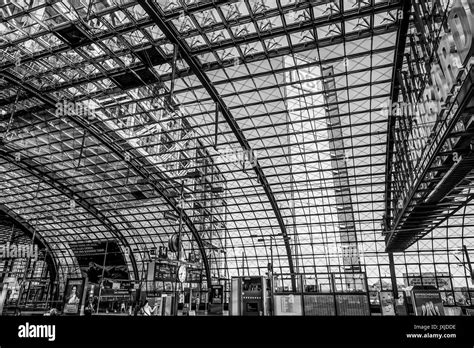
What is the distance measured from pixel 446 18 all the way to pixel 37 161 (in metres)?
42.2

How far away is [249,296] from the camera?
1547 centimetres

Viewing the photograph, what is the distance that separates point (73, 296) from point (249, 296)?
348 inches

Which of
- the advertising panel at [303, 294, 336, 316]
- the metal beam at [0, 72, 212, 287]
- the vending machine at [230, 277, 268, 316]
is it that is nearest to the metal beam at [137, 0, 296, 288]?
the vending machine at [230, 277, 268, 316]

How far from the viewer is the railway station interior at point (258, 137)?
51.1ft

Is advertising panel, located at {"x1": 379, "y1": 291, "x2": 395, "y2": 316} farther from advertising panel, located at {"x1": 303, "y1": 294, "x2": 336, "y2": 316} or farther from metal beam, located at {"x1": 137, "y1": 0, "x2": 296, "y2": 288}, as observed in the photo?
advertising panel, located at {"x1": 303, "y1": 294, "x2": 336, "y2": 316}

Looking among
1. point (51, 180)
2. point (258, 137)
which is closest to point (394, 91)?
point (258, 137)

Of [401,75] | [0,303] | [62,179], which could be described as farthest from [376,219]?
[62,179]

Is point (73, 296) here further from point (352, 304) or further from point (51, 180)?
point (51, 180)

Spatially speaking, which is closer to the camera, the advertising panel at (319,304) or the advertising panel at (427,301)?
the advertising panel at (427,301)

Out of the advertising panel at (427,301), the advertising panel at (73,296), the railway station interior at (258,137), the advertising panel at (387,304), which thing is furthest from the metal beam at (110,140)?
the advertising panel at (427,301)

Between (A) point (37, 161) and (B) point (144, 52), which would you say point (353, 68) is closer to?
(B) point (144, 52)

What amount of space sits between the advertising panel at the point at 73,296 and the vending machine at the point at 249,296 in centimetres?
760

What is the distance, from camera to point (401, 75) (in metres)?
21.6

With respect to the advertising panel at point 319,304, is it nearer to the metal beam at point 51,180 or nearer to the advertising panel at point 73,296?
the advertising panel at point 73,296
